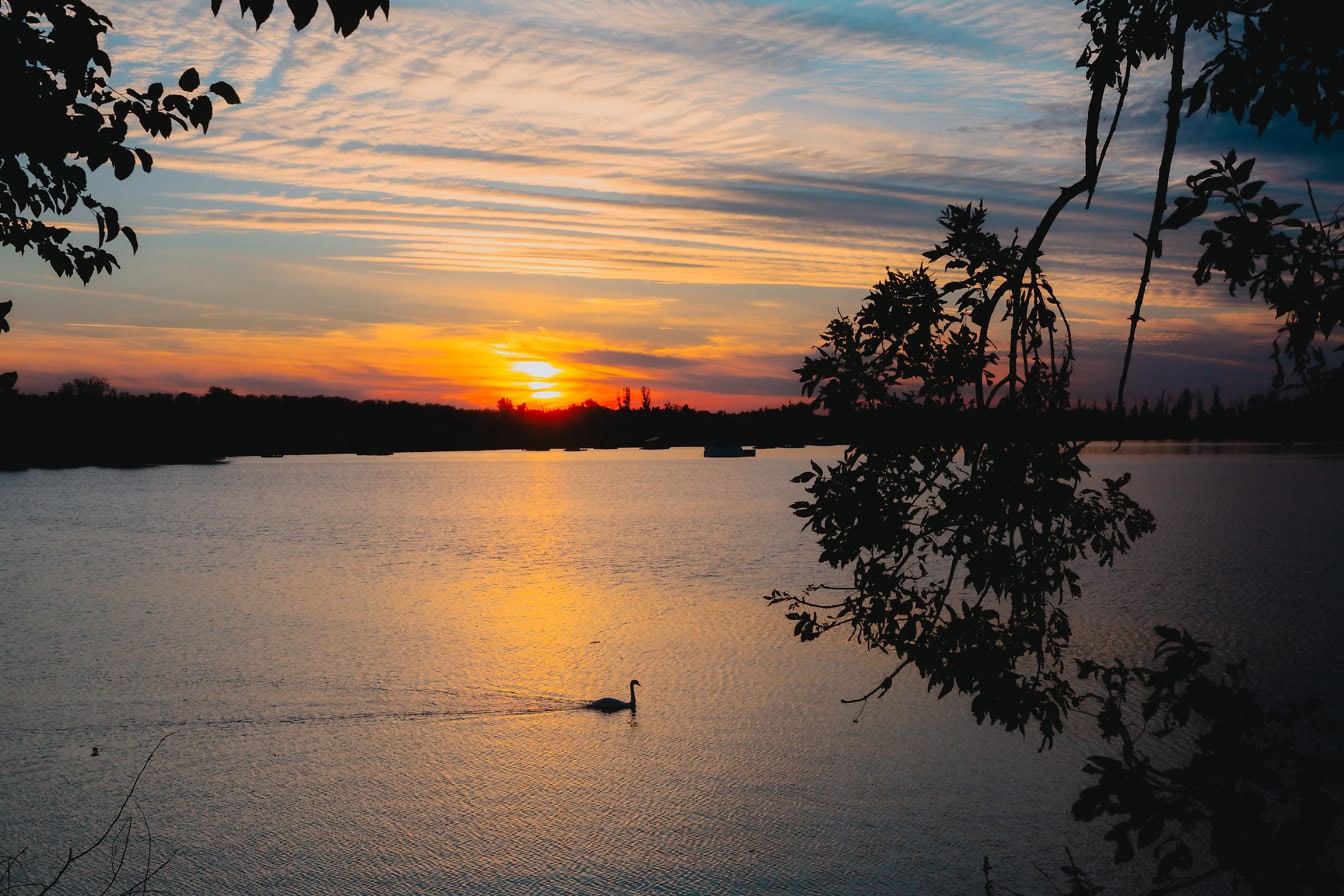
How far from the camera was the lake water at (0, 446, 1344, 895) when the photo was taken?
13297 mm

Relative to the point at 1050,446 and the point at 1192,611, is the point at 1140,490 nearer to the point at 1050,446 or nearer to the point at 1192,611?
the point at 1192,611

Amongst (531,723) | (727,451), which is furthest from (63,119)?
(727,451)

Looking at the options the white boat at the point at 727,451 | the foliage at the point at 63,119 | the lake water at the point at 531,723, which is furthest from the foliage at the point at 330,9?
the white boat at the point at 727,451

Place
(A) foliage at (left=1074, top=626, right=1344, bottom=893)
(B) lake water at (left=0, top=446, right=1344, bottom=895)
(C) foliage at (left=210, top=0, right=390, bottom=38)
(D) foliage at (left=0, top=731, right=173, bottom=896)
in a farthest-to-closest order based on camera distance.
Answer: (B) lake water at (left=0, top=446, right=1344, bottom=895) → (D) foliage at (left=0, top=731, right=173, bottom=896) → (A) foliage at (left=1074, top=626, right=1344, bottom=893) → (C) foliage at (left=210, top=0, right=390, bottom=38)

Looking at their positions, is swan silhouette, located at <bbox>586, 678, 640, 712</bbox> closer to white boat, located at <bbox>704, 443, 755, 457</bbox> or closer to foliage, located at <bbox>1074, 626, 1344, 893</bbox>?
foliage, located at <bbox>1074, 626, 1344, 893</bbox>

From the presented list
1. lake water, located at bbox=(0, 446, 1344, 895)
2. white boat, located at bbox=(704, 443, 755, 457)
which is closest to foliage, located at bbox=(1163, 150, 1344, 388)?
lake water, located at bbox=(0, 446, 1344, 895)

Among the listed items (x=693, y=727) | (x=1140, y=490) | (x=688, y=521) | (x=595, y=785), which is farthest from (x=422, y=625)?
(x=1140, y=490)

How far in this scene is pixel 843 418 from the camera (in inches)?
287

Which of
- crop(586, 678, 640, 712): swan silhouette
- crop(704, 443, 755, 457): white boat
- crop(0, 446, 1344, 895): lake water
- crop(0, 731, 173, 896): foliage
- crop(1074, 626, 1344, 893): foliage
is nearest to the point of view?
crop(1074, 626, 1344, 893): foliage

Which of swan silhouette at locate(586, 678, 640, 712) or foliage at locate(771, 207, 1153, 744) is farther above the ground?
foliage at locate(771, 207, 1153, 744)

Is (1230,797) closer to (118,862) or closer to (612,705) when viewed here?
(118,862)

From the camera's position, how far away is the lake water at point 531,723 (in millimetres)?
13297

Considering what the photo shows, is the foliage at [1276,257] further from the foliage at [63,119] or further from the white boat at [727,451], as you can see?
the white boat at [727,451]

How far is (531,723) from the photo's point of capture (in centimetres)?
1931
